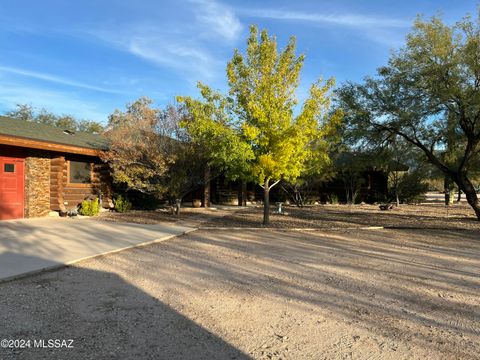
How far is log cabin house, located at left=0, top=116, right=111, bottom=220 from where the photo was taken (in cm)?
1394

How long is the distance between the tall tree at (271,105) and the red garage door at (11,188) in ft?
26.3

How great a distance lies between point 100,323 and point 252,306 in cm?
186

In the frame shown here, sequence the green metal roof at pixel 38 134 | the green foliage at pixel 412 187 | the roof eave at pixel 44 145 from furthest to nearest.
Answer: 1. the green foliage at pixel 412 187
2. the green metal roof at pixel 38 134
3. the roof eave at pixel 44 145

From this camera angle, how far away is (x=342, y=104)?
655 inches

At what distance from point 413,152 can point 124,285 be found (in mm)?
24509

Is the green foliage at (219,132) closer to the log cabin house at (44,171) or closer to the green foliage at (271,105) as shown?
the green foliage at (271,105)

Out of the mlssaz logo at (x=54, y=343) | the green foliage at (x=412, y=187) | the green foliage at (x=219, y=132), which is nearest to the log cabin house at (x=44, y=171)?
the green foliage at (x=219, y=132)

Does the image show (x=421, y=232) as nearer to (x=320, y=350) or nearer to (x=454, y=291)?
(x=454, y=291)

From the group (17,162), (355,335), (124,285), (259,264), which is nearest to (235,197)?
(17,162)

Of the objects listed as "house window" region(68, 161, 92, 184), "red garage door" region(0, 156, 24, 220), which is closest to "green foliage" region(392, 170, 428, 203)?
"house window" region(68, 161, 92, 184)

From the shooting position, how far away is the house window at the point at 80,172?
56.1 feet

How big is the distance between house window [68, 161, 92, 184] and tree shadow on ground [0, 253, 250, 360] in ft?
37.9

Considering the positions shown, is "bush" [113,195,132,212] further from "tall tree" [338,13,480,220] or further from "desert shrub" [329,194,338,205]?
"desert shrub" [329,194,338,205]

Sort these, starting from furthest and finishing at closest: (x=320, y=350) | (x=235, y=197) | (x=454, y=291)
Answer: (x=235, y=197)
(x=454, y=291)
(x=320, y=350)
